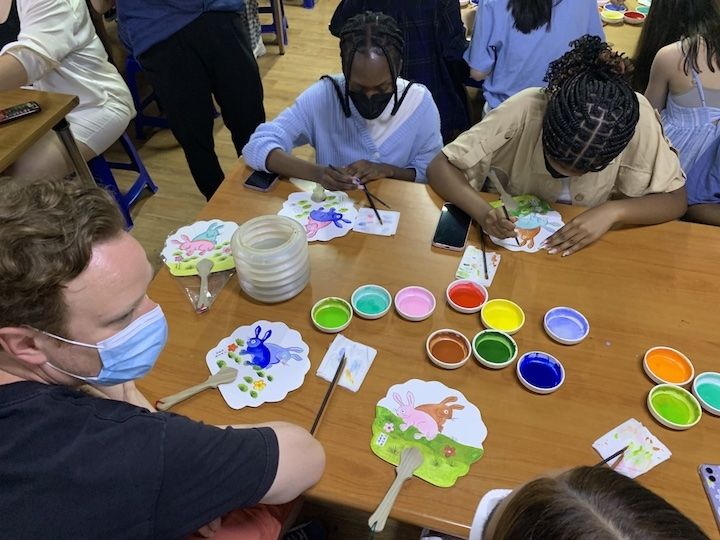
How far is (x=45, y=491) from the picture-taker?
2.54 feet

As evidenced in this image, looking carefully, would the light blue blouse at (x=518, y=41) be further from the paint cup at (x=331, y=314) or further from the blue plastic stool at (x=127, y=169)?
the blue plastic stool at (x=127, y=169)

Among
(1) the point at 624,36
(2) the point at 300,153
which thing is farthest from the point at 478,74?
(2) the point at 300,153

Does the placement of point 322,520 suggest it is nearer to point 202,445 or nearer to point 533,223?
point 202,445

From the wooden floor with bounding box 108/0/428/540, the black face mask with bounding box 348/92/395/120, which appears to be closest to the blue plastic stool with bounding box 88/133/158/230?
the wooden floor with bounding box 108/0/428/540

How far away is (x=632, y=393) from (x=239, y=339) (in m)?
0.92

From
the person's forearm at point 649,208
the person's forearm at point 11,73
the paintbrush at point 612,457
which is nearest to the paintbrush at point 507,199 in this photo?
the person's forearm at point 649,208

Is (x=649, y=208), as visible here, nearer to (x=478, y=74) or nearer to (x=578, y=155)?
(x=578, y=155)

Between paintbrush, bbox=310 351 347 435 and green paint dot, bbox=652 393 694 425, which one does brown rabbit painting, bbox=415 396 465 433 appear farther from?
green paint dot, bbox=652 393 694 425

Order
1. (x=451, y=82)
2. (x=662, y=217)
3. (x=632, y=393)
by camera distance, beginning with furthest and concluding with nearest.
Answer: (x=451, y=82)
(x=662, y=217)
(x=632, y=393)

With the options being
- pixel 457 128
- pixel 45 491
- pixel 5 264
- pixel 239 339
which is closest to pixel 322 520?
pixel 239 339

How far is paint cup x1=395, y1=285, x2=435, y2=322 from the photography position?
4.31 feet

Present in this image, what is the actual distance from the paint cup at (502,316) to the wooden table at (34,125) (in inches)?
54.3

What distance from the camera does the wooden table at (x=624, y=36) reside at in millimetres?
2638

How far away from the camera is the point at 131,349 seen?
1.01 metres
